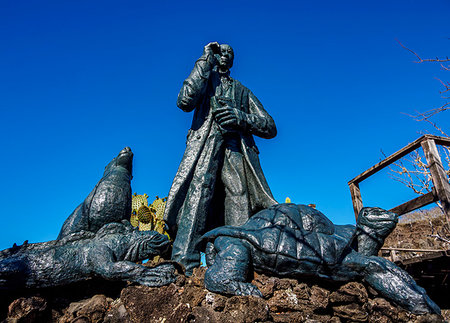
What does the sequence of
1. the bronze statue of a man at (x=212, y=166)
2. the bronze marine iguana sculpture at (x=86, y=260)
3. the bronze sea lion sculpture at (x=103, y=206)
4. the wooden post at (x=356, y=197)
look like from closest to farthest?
the bronze marine iguana sculpture at (x=86, y=260), the bronze sea lion sculpture at (x=103, y=206), the bronze statue of a man at (x=212, y=166), the wooden post at (x=356, y=197)

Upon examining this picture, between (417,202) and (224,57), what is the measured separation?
5.29 metres

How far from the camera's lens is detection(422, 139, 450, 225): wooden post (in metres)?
6.53

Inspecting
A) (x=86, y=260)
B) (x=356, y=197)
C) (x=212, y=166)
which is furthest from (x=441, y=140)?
(x=86, y=260)

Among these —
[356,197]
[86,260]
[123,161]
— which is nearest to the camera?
[86,260]

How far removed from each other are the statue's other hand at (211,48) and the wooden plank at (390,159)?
464 cm

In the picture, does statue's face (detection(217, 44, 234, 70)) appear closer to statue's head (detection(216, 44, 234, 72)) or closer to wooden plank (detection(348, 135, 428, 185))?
statue's head (detection(216, 44, 234, 72))

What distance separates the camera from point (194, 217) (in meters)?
3.99

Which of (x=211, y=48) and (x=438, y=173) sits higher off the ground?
(x=211, y=48)

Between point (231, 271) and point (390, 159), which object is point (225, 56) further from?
point (390, 159)

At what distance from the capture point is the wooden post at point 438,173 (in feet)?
21.4

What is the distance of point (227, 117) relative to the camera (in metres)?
4.38

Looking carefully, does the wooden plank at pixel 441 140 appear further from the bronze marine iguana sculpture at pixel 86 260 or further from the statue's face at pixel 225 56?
the bronze marine iguana sculpture at pixel 86 260

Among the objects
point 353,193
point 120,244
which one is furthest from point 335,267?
point 353,193

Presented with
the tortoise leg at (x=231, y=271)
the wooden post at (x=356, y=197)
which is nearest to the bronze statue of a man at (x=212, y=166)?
the tortoise leg at (x=231, y=271)
